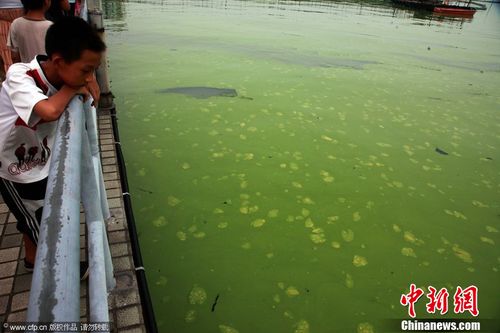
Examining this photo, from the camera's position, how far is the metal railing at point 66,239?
694 mm

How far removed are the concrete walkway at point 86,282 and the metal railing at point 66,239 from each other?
93 centimetres

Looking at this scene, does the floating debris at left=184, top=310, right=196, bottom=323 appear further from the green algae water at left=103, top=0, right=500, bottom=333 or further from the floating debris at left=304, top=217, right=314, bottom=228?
the floating debris at left=304, top=217, right=314, bottom=228

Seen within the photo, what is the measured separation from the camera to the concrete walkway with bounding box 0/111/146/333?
6.02 ft

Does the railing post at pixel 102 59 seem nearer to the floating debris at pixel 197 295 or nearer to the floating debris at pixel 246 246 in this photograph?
the floating debris at pixel 246 246

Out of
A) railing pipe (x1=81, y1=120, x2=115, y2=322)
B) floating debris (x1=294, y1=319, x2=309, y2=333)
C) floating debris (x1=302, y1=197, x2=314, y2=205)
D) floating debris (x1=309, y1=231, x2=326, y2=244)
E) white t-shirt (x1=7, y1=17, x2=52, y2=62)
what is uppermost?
white t-shirt (x1=7, y1=17, x2=52, y2=62)

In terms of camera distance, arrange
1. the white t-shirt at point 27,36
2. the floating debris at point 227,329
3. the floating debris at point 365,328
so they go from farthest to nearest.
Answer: the white t-shirt at point 27,36, the floating debris at point 365,328, the floating debris at point 227,329

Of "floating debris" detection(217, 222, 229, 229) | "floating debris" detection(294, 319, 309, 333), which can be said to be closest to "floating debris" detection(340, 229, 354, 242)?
"floating debris" detection(294, 319, 309, 333)

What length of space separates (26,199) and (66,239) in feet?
3.91

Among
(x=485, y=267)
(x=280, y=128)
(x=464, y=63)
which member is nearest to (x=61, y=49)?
(x=485, y=267)

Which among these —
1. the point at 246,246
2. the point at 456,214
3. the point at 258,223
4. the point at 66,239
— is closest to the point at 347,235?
the point at 258,223

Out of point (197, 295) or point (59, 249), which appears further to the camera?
point (197, 295)

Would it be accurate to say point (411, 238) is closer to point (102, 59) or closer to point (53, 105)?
point (53, 105)

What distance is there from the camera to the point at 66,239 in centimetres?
80

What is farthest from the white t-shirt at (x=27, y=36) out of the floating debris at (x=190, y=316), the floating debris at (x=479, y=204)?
the floating debris at (x=479, y=204)
